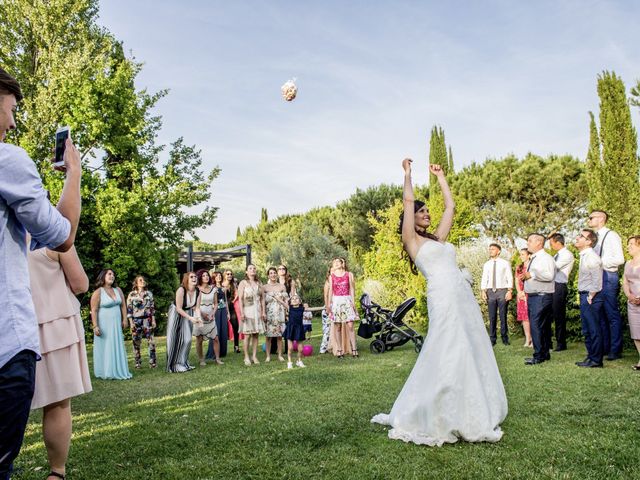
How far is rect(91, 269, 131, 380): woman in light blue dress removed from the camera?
8.80m

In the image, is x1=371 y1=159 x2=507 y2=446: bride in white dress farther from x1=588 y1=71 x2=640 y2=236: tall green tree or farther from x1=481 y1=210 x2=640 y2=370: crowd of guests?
x1=588 y1=71 x2=640 y2=236: tall green tree

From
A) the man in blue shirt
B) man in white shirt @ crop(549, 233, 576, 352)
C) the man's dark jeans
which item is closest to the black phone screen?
the man in blue shirt

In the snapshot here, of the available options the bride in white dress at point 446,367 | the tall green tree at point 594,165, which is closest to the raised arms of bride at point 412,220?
the bride in white dress at point 446,367

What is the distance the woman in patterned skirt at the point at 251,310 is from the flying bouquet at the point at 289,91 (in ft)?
11.6

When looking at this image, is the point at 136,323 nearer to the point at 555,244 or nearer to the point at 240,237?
the point at 555,244

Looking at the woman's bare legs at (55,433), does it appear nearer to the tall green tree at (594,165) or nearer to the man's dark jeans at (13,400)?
the man's dark jeans at (13,400)

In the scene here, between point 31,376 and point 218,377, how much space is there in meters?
6.92

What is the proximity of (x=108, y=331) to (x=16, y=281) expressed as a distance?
8069mm

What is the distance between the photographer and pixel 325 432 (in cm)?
456

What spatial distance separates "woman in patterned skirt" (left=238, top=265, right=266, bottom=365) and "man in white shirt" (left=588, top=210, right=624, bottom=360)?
6.27 meters

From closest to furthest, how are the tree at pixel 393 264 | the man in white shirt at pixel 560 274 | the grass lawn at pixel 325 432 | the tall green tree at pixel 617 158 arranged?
the grass lawn at pixel 325 432, the man in white shirt at pixel 560 274, the tall green tree at pixel 617 158, the tree at pixel 393 264

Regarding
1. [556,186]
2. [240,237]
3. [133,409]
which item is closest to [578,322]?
[133,409]

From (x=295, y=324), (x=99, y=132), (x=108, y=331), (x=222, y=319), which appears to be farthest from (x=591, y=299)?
(x=99, y=132)

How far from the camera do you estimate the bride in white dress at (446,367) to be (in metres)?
4.07
